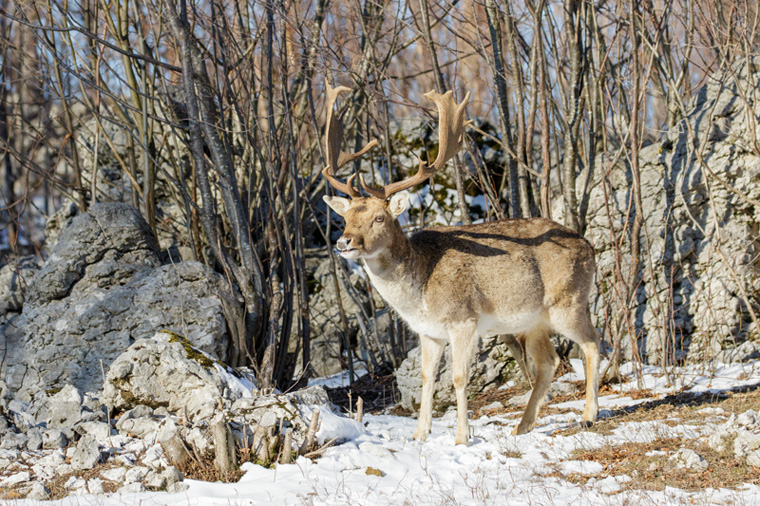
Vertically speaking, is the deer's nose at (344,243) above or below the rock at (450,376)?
above

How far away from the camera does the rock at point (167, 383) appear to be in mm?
7023

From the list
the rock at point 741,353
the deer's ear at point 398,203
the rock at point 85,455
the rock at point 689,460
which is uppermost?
the deer's ear at point 398,203

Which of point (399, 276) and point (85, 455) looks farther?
point (399, 276)

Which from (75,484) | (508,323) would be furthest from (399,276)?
(75,484)

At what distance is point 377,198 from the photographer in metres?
7.49

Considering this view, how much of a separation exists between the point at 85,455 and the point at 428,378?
3.36 m

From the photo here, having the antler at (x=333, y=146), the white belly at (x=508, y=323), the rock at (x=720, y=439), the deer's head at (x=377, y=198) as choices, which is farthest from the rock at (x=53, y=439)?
the rock at (x=720, y=439)

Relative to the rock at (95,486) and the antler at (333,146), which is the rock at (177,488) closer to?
the rock at (95,486)

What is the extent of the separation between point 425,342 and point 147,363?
9.26 feet

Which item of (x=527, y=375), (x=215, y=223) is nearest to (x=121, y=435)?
(x=215, y=223)

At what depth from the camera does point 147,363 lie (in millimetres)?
7191

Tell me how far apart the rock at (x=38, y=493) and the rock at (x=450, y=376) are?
535cm

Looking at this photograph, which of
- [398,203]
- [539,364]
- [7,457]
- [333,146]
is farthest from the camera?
[333,146]

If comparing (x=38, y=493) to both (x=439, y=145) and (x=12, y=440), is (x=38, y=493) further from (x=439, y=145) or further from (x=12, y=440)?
(x=439, y=145)
